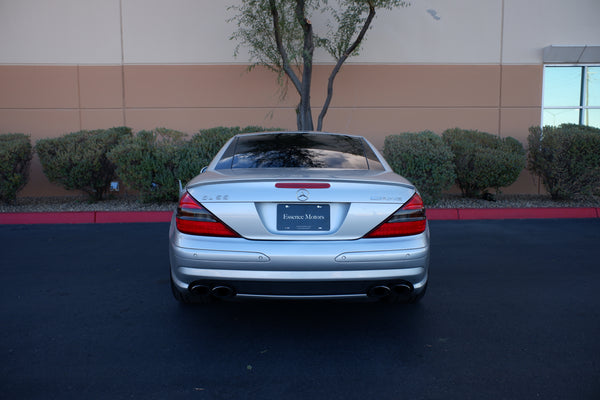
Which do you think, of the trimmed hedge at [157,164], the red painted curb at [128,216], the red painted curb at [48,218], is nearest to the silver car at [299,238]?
the red painted curb at [128,216]

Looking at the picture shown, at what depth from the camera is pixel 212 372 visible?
9.42 feet

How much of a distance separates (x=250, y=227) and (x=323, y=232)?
0.46m

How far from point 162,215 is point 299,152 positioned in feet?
15.4

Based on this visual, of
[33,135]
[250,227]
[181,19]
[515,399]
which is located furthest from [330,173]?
[33,135]

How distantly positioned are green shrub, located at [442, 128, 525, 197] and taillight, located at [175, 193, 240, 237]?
6.39 metres

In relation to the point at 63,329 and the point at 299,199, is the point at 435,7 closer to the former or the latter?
the point at 299,199

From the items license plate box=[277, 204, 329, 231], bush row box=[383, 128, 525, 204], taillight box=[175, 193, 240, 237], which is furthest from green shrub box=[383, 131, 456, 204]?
taillight box=[175, 193, 240, 237]

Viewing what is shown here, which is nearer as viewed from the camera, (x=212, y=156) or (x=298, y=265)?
(x=298, y=265)

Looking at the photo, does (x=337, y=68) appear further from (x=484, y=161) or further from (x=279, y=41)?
(x=484, y=161)

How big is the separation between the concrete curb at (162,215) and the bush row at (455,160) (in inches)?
18.0

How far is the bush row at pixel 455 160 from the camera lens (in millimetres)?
8227

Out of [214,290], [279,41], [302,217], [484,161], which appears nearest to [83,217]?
[279,41]

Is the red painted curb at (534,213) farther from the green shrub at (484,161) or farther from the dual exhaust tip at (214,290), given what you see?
the dual exhaust tip at (214,290)

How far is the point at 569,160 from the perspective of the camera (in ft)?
28.4
